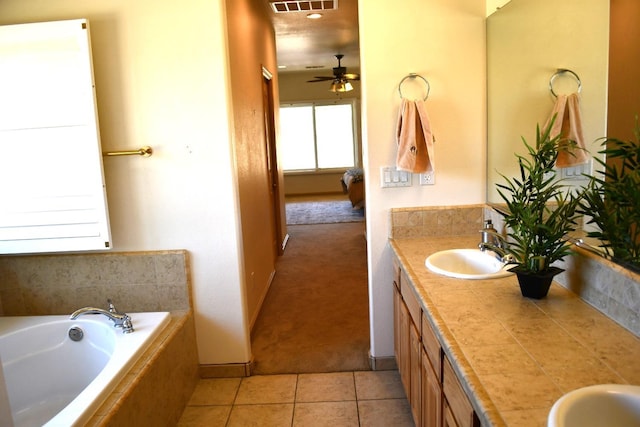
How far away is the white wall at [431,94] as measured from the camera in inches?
99.2

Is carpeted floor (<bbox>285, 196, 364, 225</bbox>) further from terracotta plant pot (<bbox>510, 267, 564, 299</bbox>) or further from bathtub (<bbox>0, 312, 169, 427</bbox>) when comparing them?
terracotta plant pot (<bbox>510, 267, 564, 299</bbox>)

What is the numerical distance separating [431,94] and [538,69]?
24.0 inches

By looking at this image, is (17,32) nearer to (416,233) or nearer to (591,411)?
(416,233)

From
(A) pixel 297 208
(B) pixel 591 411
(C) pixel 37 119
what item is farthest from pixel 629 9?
(A) pixel 297 208

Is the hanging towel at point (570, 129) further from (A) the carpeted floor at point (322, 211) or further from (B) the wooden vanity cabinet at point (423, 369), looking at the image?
(A) the carpeted floor at point (322, 211)

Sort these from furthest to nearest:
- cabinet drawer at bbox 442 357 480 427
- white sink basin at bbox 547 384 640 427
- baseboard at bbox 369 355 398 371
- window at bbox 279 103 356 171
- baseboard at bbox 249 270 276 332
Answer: window at bbox 279 103 356 171, baseboard at bbox 249 270 276 332, baseboard at bbox 369 355 398 371, cabinet drawer at bbox 442 357 480 427, white sink basin at bbox 547 384 640 427

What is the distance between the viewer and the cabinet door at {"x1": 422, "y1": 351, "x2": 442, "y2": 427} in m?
1.63

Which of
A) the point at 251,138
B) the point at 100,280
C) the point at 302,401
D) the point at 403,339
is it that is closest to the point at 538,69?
the point at 403,339

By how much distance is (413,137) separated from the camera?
2467 millimetres

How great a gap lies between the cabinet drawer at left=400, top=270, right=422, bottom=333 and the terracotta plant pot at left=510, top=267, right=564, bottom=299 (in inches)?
16.3

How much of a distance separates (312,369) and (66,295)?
5.02 ft

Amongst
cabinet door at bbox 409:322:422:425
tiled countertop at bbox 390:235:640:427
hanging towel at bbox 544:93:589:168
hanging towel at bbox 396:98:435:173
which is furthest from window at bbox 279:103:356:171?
tiled countertop at bbox 390:235:640:427

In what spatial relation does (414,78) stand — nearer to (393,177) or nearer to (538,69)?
(393,177)

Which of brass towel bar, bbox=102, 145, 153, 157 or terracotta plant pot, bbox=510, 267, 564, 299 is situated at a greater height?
brass towel bar, bbox=102, 145, 153, 157
